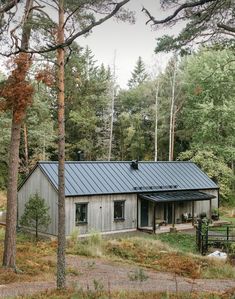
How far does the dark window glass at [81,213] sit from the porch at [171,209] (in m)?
4.39

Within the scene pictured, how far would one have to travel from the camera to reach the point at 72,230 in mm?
25578

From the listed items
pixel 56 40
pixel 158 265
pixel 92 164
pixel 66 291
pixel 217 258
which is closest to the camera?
pixel 66 291

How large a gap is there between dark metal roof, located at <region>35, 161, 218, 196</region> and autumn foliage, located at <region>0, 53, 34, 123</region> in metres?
10.9

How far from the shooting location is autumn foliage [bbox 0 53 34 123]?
15.4 meters

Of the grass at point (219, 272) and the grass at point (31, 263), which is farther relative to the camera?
the grass at point (219, 272)

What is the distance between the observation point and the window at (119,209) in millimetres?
28438

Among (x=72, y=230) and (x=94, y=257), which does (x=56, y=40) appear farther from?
(x=72, y=230)

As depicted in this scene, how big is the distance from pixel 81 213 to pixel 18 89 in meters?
13.0

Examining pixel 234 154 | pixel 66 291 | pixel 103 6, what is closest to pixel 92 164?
pixel 234 154

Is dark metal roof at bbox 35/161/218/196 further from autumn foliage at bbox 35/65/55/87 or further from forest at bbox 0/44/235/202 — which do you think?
autumn foliage at bbox 35/65/55/87

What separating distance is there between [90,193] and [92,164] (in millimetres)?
3484

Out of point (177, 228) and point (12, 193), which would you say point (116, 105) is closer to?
point (177, 228)

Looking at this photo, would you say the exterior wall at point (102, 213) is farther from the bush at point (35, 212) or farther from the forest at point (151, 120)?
the forest at point (151, 120)

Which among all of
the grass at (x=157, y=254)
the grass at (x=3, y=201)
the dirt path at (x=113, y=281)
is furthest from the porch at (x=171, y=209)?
the grass at (x=3, y=201)
